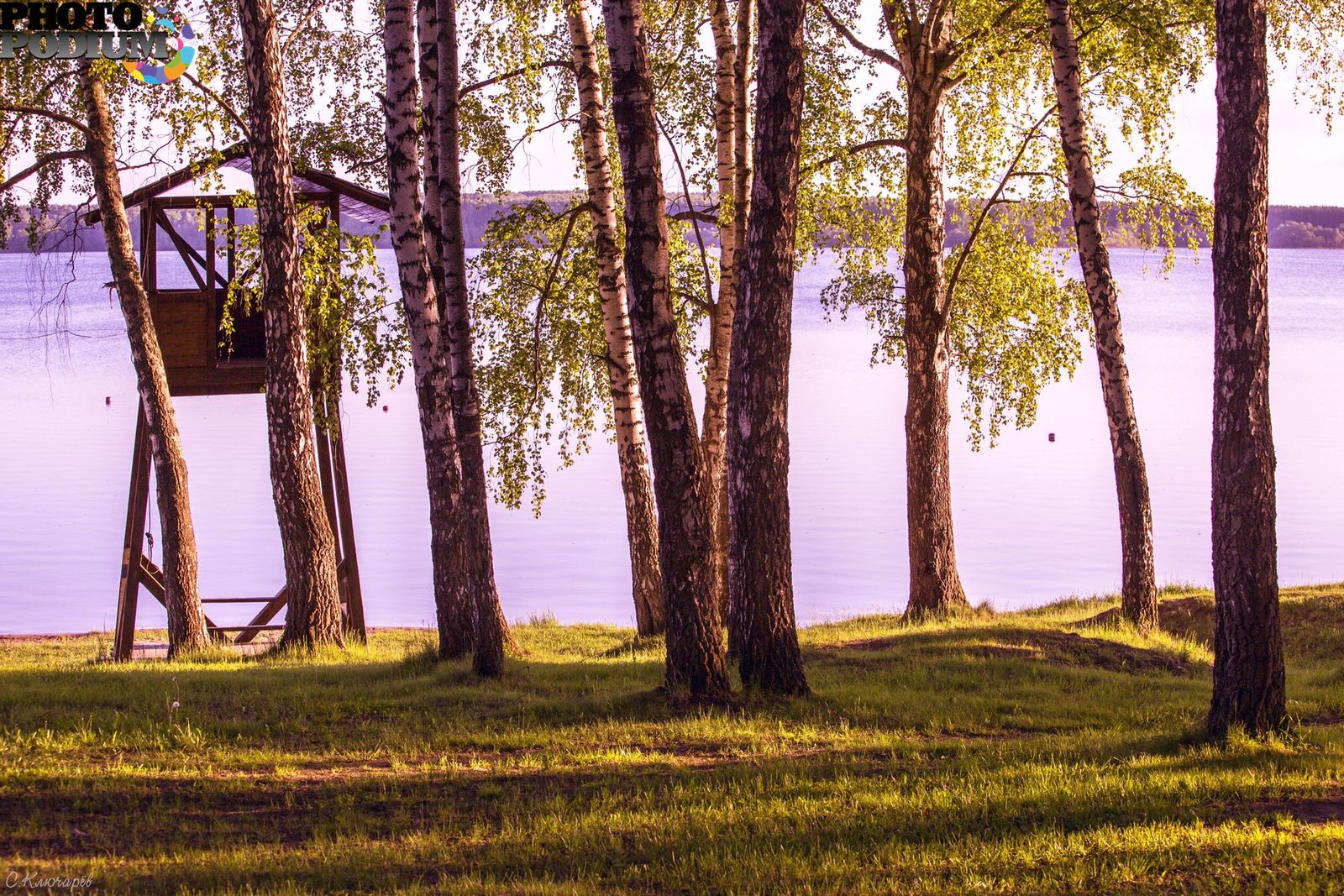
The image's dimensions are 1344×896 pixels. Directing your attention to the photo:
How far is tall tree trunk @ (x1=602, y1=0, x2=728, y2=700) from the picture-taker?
9117mm

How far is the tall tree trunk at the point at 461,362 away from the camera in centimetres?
1081

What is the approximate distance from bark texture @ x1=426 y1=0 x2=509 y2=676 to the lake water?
7.46 m

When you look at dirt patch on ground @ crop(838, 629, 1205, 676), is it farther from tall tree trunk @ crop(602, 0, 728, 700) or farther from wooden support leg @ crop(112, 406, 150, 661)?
wooden support leg @ crop(112, 406, 150, 661)

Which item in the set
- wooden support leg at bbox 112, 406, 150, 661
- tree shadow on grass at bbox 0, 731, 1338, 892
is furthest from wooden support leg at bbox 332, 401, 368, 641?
tree shadow on grass at bbox 0, 731, 1338, 892

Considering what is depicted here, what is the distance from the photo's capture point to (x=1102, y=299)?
45.3ft

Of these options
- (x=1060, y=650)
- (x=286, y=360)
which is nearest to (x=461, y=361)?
(x=286, y=360)

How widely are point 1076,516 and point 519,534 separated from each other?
1533 cm

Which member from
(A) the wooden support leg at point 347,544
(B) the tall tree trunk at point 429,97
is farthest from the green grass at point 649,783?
(A) the wooden support leg at point 347,544

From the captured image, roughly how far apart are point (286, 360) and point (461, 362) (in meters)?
4.21

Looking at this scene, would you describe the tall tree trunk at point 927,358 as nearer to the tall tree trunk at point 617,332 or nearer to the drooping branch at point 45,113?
the tall tree trunk at point 617,332

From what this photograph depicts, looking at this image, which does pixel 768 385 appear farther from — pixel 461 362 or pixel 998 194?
pixel 998 194

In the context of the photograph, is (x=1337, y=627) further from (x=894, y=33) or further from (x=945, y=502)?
(x=894, y=33)

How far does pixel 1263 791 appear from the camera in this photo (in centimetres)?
727

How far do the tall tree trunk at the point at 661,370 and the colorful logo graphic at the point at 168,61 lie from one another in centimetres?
818
